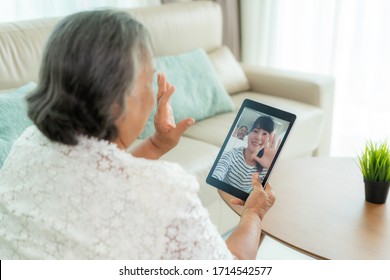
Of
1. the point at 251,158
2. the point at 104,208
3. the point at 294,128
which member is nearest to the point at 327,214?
the point at 251,158

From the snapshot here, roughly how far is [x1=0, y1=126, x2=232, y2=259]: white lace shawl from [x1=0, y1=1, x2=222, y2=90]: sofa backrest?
1.03 metres

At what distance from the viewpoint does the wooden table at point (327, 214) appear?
135 centimetres

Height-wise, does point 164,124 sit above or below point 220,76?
above

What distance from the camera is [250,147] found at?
1418 mm

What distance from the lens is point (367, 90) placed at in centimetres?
320

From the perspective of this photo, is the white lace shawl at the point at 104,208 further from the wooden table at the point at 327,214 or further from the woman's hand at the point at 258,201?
the wooden table at the point at 327,214

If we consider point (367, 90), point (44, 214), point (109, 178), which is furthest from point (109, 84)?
point (367, 90)

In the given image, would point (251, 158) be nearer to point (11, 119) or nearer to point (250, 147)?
point (250, 147)

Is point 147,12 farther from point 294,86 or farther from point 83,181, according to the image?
point 83,181

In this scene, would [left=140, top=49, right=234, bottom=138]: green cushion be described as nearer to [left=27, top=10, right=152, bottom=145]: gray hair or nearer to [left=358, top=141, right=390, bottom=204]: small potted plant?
[left=358, top=141, right=390, bottom=204]: small potted plant

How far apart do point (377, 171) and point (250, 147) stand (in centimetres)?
43

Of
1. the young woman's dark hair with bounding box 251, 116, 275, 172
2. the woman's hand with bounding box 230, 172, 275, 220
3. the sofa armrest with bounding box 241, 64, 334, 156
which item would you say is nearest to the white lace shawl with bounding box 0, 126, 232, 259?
the woman's hand with bounding box 230, 172, 275, 220

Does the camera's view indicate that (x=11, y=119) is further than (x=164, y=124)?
Yes

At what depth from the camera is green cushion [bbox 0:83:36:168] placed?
1.62 metres
